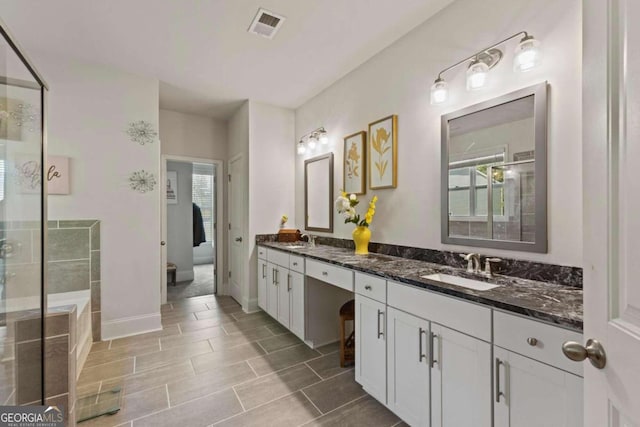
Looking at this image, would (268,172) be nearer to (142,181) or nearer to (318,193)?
(318,193)

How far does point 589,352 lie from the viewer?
0.66 meters

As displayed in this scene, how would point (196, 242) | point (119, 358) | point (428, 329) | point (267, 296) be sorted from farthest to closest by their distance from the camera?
1. point (196, 242)
2. point (267, 296)
3. point (119, 358)
4. point (428, 329)

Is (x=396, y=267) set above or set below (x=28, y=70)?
below

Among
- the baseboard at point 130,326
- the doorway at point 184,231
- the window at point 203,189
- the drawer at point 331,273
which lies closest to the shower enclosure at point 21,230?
the baseboard at point 130,326

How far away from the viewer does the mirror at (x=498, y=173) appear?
1.54 meters

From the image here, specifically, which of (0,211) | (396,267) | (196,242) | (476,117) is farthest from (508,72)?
(196,242)

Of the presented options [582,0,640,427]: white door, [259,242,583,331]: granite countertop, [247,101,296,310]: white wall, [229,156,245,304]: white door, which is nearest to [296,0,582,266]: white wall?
[259,242,583,331]: granite countertop

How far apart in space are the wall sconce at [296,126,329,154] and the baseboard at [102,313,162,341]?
2.58 metres

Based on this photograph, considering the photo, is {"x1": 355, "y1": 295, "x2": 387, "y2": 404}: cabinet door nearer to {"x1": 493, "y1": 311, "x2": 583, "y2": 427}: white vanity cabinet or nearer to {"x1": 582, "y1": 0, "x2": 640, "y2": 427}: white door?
{"x1": 493, "y1": 311, "x2": 583, "y2": 427}: white vanity cabinet

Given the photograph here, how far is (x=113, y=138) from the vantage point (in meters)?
2.96

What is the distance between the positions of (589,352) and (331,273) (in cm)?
169

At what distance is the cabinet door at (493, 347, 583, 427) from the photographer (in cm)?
98

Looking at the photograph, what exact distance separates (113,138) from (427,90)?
3.07 meters

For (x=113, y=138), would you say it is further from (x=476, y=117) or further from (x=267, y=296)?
(x=476, y=117)
